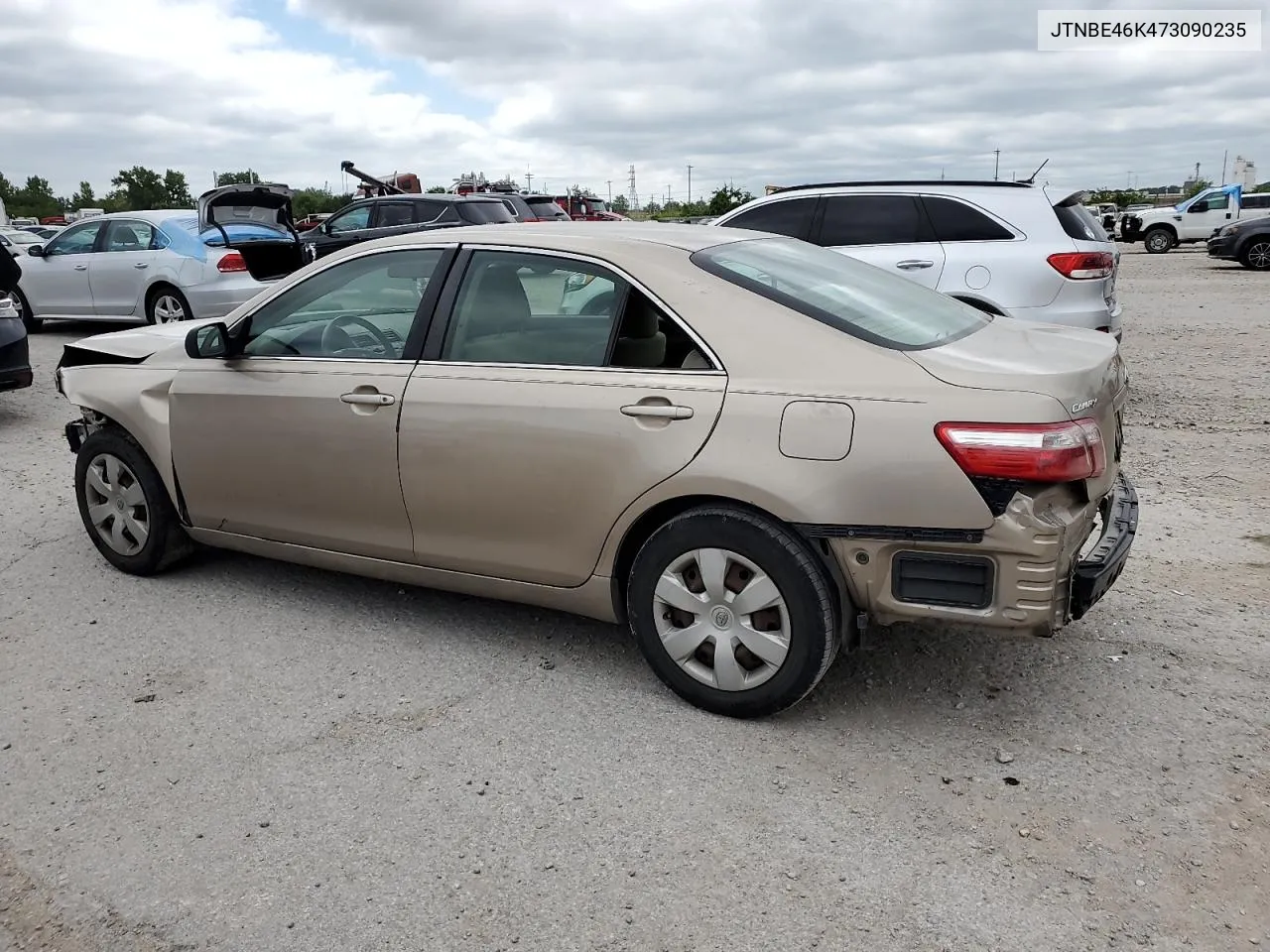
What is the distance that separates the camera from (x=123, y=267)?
12.6 meters

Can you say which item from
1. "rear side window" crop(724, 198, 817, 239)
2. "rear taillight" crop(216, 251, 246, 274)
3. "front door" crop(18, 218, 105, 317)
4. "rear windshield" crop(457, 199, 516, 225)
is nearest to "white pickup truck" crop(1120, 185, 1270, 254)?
"rear windshield" crop(457, 199, 516, 225)

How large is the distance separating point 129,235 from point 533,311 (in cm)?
1074

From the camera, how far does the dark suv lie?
15.1 metres

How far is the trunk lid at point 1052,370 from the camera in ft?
10.1

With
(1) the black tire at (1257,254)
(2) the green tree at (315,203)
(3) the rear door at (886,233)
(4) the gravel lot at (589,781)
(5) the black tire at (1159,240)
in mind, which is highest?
(2) the green tree at (315,203)

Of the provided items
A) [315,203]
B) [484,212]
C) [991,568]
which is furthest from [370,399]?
[315,203]

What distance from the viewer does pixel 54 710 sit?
3.74 m

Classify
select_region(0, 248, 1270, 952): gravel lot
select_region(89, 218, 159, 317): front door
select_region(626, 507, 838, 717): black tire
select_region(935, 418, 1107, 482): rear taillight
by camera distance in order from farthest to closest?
1. select_region(89, 218, 159, 317): front door
2. select_region(626, 507, 838, 717): black tire
3. select_region(935, 418, 1107, 482): rear taillight
4. select_region(0, 248, 1270, 952): gravel lot

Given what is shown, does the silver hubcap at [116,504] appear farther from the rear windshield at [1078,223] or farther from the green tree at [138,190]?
the green tree at [138,190]

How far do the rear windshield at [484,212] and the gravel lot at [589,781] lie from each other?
1106 centimetres

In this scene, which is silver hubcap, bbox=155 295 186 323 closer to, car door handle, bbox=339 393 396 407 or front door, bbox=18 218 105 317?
front door, bbox=18 218 105 317

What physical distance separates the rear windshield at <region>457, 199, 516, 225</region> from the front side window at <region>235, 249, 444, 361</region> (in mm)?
10803

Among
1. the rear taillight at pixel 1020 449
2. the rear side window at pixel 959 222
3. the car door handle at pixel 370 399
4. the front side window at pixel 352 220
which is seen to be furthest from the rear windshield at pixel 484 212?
the rear taillight at pixel 1020 449

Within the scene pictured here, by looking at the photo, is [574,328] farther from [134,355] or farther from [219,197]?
[219,197]
